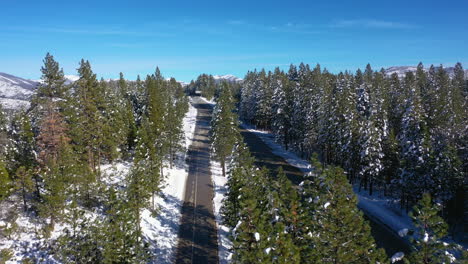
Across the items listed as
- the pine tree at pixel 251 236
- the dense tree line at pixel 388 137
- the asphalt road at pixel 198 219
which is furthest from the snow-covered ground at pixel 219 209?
the dense tree line at pixel 388 137

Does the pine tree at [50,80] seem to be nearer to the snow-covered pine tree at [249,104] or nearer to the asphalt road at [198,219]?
the asphalt road at [198,219]

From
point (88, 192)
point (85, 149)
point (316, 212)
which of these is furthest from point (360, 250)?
point (85, 149)

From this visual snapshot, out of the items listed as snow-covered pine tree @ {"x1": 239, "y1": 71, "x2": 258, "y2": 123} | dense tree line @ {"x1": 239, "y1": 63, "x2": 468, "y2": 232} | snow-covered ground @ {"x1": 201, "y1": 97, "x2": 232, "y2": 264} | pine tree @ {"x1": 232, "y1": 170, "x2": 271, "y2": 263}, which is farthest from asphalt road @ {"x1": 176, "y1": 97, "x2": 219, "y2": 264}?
snow-covered pine tree @ {"x1": 239, "y1": 71, "x2": 258, "y2": 123}

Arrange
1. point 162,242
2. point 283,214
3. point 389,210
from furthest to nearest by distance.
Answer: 1. point 389,210
2. point 162,242
3. point 283,214

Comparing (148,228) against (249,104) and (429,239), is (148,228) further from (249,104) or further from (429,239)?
(249,104)

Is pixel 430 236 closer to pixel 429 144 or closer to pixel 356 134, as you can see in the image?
pixel 429 144

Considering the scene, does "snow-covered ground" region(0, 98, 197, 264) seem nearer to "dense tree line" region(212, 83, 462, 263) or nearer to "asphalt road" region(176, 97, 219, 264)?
"asphalt road" region(176, 97, 219, 264)
